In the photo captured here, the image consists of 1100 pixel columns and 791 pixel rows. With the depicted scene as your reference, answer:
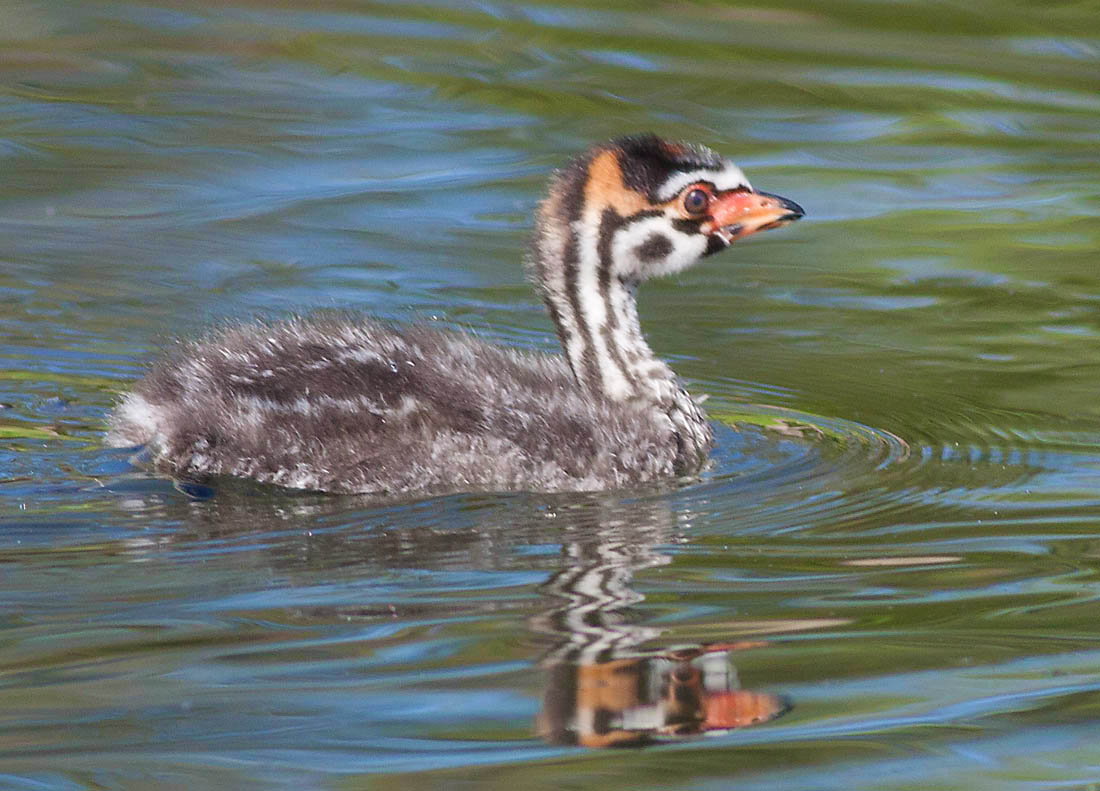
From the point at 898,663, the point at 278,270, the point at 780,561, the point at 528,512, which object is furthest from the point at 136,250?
the point at 898,663

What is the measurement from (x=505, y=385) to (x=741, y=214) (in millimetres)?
1238

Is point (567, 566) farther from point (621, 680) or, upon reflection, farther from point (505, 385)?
point (505, 385)

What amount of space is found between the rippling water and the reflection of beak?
825mm

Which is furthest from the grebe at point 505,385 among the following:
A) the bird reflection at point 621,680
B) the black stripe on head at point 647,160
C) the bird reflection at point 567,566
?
the bird reflection at point 621,680

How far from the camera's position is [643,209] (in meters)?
7.81

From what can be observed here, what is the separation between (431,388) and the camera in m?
7.28

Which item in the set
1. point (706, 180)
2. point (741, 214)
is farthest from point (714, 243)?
point (706, 180)

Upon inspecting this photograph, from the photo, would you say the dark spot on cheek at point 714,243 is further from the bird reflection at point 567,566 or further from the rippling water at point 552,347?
the bird reflection at point 567,566

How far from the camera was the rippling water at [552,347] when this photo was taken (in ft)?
16.5

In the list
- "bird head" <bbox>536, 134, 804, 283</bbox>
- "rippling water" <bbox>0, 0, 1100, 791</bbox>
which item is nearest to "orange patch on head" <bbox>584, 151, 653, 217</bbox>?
"bird head" <bbox>536, 134, 804, 283</bbox>

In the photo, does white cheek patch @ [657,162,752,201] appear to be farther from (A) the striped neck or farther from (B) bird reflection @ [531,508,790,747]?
(B) bird reflection @ [531,508,790,747]

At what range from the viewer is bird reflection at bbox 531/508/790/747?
500cm

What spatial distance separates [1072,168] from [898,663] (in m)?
7.21

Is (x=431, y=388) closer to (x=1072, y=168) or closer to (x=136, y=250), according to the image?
(x=136, y=250)
